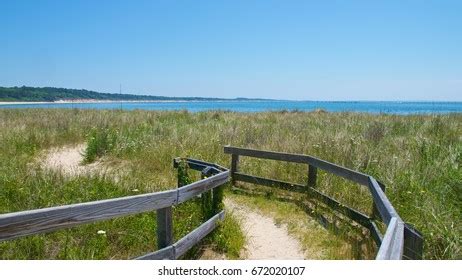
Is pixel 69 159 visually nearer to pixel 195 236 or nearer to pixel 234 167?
pixel 234 167

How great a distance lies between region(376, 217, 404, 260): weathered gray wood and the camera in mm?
2393

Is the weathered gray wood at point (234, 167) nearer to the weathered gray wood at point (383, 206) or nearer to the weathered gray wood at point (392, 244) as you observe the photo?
the weathered gray wood at point (383, 206)

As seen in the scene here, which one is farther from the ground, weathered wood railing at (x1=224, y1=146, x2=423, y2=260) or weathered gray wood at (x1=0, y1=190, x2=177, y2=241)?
weathered gray wood at (x1=0, y1=190, x2=177, y2=241)

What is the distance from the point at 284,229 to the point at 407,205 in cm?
213

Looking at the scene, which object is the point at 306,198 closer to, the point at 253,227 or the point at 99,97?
the point at 253,227

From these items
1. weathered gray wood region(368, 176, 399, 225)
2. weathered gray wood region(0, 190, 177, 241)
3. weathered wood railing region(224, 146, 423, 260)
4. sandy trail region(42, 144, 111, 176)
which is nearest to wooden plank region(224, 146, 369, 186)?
weathered wood railing region(224, 146, 423, 260)

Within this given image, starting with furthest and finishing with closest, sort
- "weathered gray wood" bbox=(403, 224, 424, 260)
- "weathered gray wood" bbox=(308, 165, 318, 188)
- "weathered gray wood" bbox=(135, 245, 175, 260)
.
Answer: "weathered gray wood" bbox=(308, 165, 318, 188)
"weathered gray wood" bbox=(135, 245, 175, 260)
"weathered gray wood" bbox=(403, 224, 424, 260)

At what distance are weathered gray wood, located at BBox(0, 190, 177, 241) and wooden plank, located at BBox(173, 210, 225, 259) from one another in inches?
27.1

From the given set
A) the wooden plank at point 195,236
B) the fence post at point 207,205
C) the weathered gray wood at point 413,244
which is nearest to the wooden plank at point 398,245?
the weathered gray wood at point 413,244

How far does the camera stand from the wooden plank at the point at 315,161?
6.19 m

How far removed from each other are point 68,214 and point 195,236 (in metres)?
2.38

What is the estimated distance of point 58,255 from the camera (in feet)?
15.1

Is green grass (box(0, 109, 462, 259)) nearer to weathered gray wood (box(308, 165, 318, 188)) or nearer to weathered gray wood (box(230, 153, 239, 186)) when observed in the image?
weathered gray wood (box(308, 165, 318, 188))

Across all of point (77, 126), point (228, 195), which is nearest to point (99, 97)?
point (77, 126)
